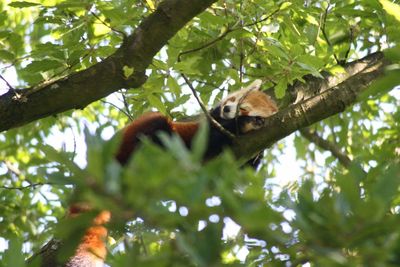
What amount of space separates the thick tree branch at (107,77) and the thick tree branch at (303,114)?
664mm

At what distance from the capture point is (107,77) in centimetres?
291

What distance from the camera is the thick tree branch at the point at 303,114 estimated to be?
317 centimetres

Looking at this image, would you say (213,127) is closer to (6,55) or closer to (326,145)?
(6,55)

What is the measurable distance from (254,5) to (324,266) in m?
2.23

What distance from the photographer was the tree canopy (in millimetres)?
1263

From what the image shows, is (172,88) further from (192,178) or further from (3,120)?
(192,178)

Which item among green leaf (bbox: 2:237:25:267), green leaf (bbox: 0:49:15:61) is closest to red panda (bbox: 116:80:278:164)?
green leaf (bbox: 0:49:15:61)

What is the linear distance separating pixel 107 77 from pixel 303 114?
1043 mm

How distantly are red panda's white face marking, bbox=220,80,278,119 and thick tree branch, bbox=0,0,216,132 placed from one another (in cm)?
106

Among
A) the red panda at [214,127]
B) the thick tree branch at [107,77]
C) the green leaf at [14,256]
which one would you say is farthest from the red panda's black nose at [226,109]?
the green leaf at [14,256]

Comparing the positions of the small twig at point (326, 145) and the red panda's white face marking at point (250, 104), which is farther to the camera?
the small twig at point (326, 145)

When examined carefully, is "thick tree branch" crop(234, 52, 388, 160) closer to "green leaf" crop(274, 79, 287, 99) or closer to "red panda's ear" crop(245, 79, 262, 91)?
"green leaf" crop(274, 79, 287, 99)

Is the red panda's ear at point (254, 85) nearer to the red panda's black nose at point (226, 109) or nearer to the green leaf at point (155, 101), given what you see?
the red panda's black nose at point (226, 109)

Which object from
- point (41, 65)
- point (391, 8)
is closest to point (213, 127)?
point (41, 65)
